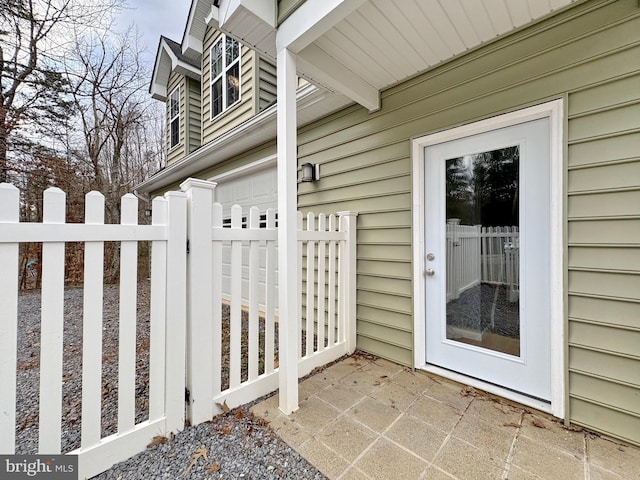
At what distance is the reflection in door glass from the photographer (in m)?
2.09

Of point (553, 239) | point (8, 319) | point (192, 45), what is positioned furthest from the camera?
point (192, 45)

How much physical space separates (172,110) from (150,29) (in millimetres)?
2116

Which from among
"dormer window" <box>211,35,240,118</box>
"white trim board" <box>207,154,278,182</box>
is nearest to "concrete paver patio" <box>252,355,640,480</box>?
"white trim board" <box>207,154,278,182</box>

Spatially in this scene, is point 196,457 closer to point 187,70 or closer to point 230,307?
point 230,307

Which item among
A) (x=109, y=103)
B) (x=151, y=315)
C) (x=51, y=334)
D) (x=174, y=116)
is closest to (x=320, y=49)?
(x=151, y=315)

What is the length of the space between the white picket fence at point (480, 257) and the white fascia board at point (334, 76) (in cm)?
138

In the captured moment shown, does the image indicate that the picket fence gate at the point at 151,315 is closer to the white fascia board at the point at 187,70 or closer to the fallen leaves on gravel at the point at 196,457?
the fallen leaves on gravel at the point at 196,457

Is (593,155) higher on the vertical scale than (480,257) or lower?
higher

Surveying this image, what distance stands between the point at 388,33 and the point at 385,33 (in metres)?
0.02

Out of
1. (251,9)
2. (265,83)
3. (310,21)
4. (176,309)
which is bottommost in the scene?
(176,309)

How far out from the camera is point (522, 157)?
6.57 ft

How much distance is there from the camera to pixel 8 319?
3.88 ft

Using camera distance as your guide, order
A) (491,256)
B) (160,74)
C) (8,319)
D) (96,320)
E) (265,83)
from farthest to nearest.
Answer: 1. (160,74)
2. (265,83)
3. (491,256)
4. (96,320)
5. (8,319)

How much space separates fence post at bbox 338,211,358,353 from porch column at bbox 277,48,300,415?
37.5 inches
